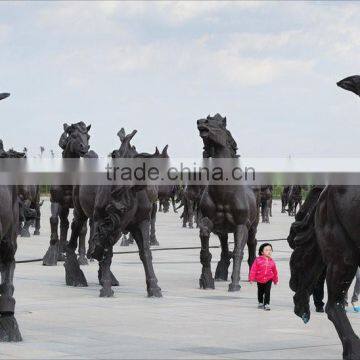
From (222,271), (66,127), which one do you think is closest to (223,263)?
(222,271)

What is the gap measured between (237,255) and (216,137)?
1867mm

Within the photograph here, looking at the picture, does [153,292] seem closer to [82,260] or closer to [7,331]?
[7,331]

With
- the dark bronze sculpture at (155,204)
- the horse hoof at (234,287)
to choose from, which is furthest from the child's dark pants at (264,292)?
the dark bronze sculpture at (155,204)

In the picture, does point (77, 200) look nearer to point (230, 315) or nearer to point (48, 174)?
point (48, 174)

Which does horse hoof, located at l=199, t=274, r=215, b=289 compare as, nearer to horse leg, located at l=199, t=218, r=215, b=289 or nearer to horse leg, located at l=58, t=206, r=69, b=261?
horse leg, located at l=199, t=218, r=215, b=289

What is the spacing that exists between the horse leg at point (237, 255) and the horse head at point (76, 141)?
3.55m

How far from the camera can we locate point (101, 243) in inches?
615

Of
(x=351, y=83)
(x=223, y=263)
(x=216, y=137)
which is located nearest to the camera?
(x=351, y=83)

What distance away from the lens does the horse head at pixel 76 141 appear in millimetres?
18984

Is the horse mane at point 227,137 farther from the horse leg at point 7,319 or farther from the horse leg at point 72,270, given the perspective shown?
the horse leg at point 7,319

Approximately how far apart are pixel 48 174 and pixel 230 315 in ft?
25.9

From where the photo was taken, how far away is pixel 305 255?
9.84m

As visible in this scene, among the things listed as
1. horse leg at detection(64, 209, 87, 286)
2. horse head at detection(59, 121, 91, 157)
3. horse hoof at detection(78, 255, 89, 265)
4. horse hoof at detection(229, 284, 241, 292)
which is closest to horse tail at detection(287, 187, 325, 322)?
horse hoof at detection(229, 284, 241, 292)

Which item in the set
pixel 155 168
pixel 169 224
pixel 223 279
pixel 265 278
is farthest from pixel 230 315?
pixel 169 224
